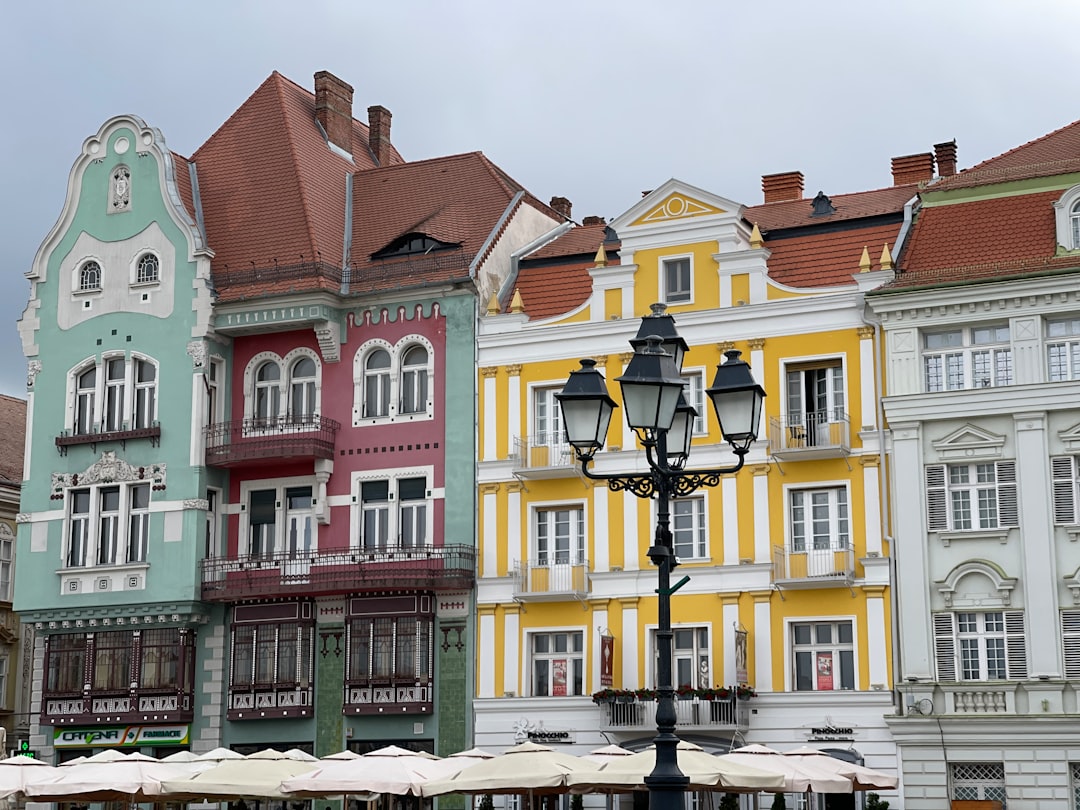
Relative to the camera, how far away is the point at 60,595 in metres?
48.6

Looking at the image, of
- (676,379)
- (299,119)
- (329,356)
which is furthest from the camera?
(299,119)

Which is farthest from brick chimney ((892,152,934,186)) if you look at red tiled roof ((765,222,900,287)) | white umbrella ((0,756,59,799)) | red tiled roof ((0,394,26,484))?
red tiled roof ((0,394,26,484))

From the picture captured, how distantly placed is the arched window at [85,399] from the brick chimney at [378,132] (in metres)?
12.3

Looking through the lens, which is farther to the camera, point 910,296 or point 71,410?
point 71,410

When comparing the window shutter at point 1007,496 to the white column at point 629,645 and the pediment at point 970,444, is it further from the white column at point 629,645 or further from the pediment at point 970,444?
the white column at point 629,645

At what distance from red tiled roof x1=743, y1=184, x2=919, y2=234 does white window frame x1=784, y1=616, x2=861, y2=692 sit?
10308mm

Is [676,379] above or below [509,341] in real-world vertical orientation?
below

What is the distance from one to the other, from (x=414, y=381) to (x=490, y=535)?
503 centimetres

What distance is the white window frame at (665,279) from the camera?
145ft

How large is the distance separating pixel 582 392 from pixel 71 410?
34.0m

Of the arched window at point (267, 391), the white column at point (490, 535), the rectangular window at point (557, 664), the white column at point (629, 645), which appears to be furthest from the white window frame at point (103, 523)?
the white column at point (629, 645)

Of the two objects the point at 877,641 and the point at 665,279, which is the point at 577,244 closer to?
the point at 665,279

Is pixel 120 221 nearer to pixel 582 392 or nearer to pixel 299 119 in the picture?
pixel 299 119

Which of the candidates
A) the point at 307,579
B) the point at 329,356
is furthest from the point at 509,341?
the point at 307,579
